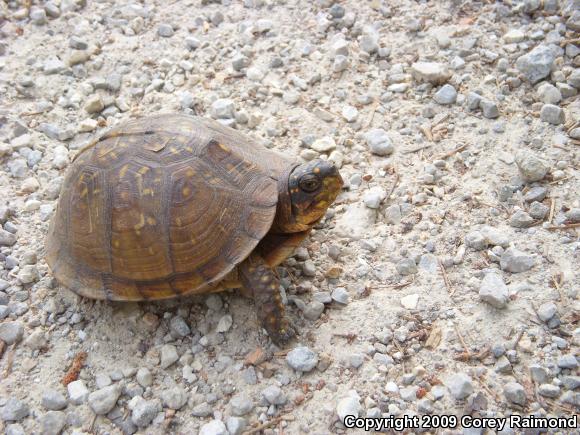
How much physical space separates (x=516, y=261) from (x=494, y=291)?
258mm

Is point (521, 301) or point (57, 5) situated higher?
point (521, 301)

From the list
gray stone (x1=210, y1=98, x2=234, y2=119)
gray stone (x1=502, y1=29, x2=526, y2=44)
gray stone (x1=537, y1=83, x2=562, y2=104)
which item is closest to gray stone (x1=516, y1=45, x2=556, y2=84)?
gray stone (x1=537, y1=83, x2=562, y2=104)

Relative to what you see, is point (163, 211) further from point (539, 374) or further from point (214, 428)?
point (539, 374)

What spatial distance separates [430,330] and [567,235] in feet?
3.09

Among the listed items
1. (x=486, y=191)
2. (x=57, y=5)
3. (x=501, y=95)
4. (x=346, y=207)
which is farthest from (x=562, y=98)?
(x=57, y=5)

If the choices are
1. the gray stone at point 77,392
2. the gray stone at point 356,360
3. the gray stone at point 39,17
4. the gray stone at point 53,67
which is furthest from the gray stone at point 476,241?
the gray stone at point 39,17

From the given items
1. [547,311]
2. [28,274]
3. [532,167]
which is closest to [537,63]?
[532,167]

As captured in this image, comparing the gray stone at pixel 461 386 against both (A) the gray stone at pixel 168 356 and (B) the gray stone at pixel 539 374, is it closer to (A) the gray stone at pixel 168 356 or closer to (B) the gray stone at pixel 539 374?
(B) the gray stone at pixel 539 374

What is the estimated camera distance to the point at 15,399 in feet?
8.93

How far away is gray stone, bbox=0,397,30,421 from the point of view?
2660mm

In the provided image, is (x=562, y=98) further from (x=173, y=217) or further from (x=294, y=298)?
(x=173, y=217)

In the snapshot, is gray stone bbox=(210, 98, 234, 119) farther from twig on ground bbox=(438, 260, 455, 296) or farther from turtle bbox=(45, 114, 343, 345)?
twig on ground bbox=(438, 260, 455, 296)

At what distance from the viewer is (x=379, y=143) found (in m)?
3.76

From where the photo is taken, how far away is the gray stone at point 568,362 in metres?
2.44
